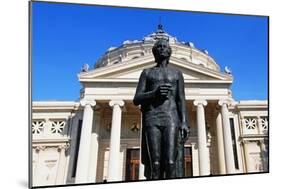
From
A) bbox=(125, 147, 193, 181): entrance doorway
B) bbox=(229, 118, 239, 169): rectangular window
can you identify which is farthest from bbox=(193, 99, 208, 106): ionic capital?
bbox=(125, 147, 193, 181): entrance doorway

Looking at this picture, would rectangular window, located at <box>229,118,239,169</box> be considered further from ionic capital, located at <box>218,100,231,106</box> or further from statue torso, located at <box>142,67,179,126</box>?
statue torso, located at <box>142,67,179,126</box>

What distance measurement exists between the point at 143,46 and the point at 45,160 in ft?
22.7

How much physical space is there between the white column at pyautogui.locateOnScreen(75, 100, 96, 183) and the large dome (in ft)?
8.17

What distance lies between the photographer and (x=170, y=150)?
2559mm

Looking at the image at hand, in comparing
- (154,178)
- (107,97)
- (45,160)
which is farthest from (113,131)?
(154,178)

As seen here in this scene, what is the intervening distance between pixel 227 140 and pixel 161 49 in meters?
9.93

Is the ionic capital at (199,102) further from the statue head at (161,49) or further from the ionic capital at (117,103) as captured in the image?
the statue head at (161,49)

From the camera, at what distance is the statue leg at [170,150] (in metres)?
2.54

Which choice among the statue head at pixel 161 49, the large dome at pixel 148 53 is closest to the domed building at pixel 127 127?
the large dome at pixel 148 53

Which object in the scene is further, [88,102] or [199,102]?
[199,102]

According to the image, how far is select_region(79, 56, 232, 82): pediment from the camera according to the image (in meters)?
12.4

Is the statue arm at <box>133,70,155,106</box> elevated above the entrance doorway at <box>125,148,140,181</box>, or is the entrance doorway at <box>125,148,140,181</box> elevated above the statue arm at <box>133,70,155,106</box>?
the statue arm at <box>133,70,155,106</box>

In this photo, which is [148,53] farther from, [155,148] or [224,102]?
[155,148]

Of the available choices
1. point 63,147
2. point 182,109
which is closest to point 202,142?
point 63,147
